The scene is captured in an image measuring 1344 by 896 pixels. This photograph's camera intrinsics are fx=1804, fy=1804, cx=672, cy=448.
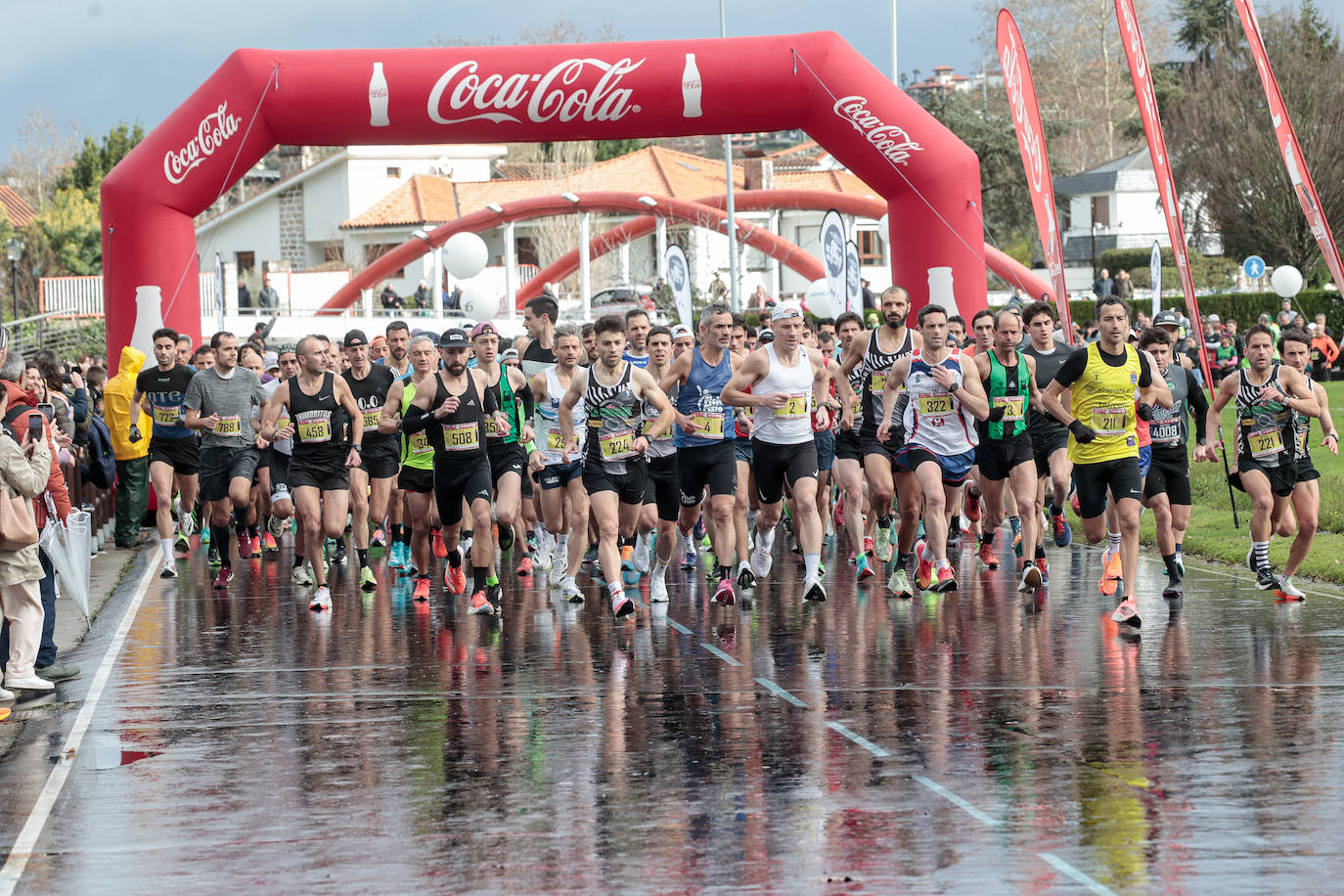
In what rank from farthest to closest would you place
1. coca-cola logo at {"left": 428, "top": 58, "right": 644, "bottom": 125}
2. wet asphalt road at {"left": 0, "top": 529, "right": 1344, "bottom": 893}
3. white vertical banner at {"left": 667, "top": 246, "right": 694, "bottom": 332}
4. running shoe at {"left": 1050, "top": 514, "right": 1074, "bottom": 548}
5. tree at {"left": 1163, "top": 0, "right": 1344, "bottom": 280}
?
tree at {"left": 1163, "top": 0, "right": 1344, "bottom": 280} < white vertical banner at {"left": 667, "top": 246, "right": 694, "bottom": 332} < coca-cola logo at {"left": 428, "top": 58, "right": 644, "bottom": 125} < running shoe at {"left": 1050, "top": 514, "right": 1074, "bottom": 548} < wet asphalt road at {"left": 0, "top": 529, "right": 1344, "bottom": 893}

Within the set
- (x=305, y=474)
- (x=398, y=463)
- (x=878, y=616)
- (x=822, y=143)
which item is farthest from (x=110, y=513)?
(x=878, y=616)

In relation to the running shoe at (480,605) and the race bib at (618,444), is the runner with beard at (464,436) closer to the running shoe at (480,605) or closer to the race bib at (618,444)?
the running shoe at (480,605)

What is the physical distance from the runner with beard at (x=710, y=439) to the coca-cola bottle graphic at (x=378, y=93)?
821 centimetres

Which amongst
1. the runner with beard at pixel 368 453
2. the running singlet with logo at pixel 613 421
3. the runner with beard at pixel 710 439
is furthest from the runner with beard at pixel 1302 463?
the runner with beard at pixel 368 453

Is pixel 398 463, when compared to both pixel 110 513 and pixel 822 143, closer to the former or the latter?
pixel 110 513

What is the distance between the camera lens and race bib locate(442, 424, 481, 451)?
456 inches

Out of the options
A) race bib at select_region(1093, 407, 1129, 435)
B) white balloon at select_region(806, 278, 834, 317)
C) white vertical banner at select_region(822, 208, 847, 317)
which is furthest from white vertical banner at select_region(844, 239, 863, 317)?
white balloon at select_region(806, 278, 834, 317)

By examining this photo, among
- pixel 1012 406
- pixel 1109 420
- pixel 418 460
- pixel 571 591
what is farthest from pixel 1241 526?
pixel 418 460

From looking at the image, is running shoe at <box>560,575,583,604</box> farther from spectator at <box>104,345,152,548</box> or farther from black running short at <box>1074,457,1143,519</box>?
spectator at <box>104,345,152,548</box>

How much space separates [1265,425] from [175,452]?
28.3ft

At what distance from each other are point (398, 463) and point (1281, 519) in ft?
21.6

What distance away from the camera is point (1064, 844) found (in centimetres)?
565

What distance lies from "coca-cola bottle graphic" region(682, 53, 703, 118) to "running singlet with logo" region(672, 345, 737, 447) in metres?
7.91

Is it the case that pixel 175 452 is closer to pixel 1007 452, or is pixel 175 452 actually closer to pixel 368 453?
pixel 368 453
